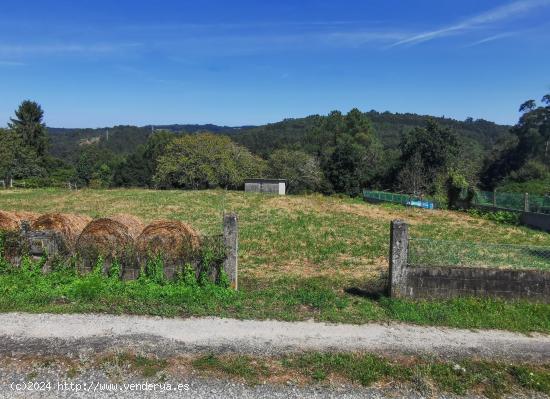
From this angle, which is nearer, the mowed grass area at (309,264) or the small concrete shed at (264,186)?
the mowed grass area at (309,264)

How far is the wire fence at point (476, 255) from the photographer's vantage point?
9.47m

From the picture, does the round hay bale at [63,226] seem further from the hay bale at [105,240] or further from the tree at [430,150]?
the tree at [430,150]

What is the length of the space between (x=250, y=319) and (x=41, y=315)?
3742mm

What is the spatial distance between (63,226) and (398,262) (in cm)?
762

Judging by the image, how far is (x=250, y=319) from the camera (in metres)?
8.09

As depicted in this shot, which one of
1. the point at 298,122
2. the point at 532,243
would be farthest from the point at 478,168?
the point at 298,122

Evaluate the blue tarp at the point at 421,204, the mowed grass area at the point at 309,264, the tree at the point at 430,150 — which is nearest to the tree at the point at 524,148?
the tree at the point at 430,150

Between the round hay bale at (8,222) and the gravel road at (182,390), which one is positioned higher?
the round hay bale at (8,222)

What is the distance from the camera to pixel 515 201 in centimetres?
2398

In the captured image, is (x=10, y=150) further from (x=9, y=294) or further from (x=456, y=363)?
(x=456, y=363)

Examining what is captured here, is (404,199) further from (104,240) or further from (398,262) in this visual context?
(104,240)

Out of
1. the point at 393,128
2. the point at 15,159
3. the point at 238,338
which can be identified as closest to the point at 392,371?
the point at 238,338

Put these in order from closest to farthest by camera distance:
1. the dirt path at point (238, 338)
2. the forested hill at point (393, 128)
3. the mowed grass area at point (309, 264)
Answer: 1. the dirt path at point (238, 338)
2. the mowed grass area at point (309, 264)
3. the forested hill at point (393, 128)

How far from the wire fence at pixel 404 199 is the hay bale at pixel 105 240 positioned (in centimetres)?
2402
